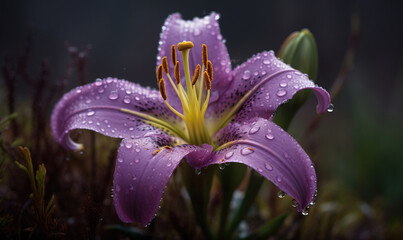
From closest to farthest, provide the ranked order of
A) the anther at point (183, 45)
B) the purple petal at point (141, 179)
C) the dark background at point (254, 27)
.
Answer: the purple petal at point (141, 179) < the anther at point (183, 45) < the dark background at point (254, 27)

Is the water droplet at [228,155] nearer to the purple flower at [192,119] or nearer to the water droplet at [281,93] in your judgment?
the purple flower at [192,119]

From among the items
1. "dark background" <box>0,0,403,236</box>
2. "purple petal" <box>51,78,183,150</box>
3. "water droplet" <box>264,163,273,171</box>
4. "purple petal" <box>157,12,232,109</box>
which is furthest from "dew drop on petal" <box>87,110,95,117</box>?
"dark background" <box>0,0,403,236</box>

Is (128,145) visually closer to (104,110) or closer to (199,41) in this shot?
(104,110)

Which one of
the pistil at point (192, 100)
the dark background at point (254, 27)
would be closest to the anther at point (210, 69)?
the pistil at point (192, 100)

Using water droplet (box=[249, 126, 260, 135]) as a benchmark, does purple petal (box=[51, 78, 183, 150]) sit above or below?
above

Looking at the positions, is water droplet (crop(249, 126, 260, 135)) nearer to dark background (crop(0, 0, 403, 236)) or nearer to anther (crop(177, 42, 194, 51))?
anther (crop(177, 42, 194, 51))

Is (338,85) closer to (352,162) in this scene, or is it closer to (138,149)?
(138,149)

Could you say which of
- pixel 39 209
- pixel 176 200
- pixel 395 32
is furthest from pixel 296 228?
pixel 395 32
